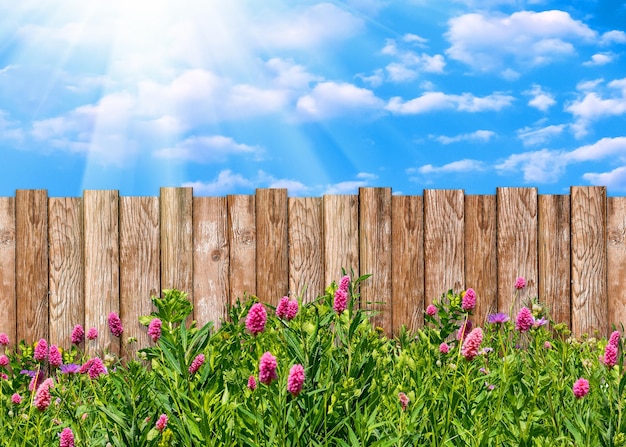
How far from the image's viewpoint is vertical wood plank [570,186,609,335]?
4895 millimetres

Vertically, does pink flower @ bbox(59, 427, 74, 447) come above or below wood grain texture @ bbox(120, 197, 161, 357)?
below

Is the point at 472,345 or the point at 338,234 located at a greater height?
the point at 338,234

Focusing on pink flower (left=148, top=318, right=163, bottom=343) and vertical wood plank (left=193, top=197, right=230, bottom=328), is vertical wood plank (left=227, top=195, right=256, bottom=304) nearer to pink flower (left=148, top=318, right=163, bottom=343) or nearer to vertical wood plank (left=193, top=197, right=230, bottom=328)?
vertical wood plank (left=193, top=197, right=230, bottom=328)

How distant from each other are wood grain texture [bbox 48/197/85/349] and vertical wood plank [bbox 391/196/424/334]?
222 centimetres

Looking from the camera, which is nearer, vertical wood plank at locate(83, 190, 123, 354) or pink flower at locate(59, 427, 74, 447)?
pink flower at locate(59, 427, 74, 447)

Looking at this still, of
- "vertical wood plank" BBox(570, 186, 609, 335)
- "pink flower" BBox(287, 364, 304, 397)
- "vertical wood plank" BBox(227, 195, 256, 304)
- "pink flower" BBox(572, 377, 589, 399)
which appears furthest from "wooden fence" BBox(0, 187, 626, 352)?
"pink flower" BBox(287, 364, 304, 397)

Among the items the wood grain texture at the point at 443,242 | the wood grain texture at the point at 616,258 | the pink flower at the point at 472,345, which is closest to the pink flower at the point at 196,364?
the pink flower at the point at 472,345

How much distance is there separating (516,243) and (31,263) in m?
3.54

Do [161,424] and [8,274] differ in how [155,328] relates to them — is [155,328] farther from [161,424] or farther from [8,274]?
[8,274]

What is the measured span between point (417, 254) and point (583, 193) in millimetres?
1449

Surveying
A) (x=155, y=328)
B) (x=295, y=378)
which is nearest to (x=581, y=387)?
(x=295, y=378)

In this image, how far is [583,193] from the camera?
4938 millimetres

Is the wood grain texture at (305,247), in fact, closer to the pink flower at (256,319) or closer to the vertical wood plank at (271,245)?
the vertical wood plank at (271,245)

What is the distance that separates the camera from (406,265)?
4.58m
